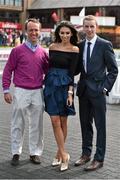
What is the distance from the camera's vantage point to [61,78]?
6.02m

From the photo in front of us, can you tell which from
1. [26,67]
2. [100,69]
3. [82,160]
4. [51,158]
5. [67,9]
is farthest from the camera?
[67,9]

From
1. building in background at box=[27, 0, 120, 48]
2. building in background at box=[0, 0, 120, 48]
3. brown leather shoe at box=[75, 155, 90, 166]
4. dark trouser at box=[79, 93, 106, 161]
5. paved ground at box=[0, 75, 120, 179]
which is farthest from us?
building in background at box=[0, 0, 120, 48]

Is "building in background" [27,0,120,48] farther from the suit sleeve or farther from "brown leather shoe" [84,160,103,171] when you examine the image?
"brown leather shoe" [84,160,103,171]

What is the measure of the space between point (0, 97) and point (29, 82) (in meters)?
7.49

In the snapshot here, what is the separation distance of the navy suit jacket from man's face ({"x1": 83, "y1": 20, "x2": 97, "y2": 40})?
3.9 inches

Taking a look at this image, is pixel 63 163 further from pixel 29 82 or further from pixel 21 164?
pixel 29 82

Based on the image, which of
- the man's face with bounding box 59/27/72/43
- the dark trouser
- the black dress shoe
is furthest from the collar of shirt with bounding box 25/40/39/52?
the black dress shoe

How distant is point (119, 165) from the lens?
634 cm

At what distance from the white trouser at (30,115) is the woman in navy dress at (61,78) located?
0.74 feet

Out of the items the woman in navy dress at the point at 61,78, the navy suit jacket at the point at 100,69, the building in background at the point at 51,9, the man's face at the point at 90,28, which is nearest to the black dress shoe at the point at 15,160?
the woman in navy dress at the point at 61,78

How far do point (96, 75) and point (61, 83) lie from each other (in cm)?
46

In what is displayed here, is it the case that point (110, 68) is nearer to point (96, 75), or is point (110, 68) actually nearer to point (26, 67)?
point (96, 75)

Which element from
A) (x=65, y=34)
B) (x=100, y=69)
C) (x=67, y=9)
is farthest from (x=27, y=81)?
(x=67, y=9)

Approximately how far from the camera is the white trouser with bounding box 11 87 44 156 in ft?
20.5
